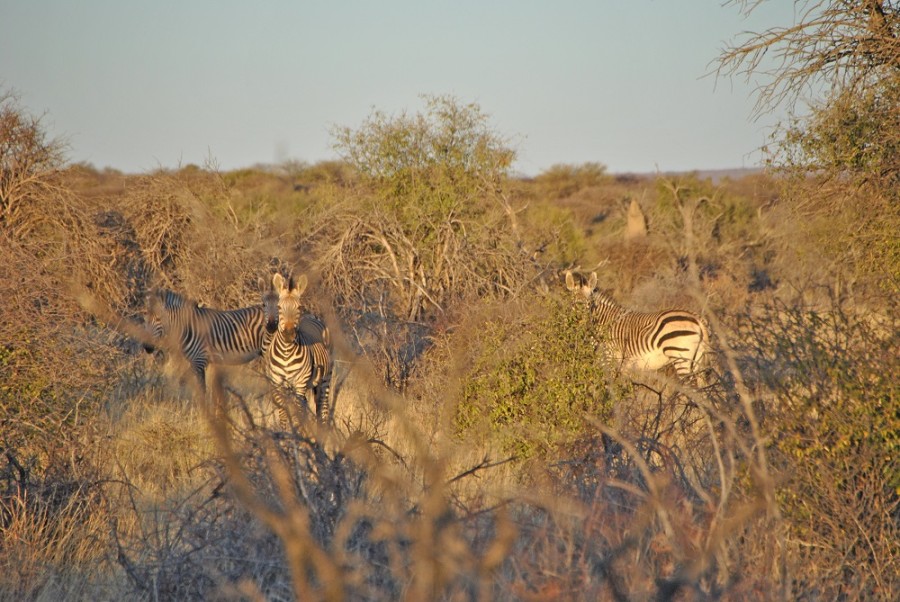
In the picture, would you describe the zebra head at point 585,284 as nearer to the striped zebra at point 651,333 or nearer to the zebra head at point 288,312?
the striped zebra at point 651,333

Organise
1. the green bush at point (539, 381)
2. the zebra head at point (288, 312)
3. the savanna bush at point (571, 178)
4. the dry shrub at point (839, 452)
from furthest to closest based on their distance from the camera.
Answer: the savanna bush at point (571, 178), the zebra head at point (288, 312), the green bush at point (539, 381), the dry shrub at point (839, 452)

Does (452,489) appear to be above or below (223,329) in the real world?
below

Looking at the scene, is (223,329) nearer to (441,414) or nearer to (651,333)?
(651,333)

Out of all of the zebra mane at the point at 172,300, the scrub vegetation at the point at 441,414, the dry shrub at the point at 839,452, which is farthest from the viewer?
the zebra mane at the point at 172,300

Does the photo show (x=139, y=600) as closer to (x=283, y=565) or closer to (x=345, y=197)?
(x=283, y=565)

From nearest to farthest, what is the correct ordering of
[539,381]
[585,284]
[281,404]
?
[281,404] < [539,381] < [585,284]

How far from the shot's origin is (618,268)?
18.9m

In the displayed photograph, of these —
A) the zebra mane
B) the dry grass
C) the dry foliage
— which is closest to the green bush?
the dry foliage

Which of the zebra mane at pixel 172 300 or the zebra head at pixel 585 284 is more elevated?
the zebra mane at pixel 172 300

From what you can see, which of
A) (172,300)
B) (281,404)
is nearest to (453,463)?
(281,404)

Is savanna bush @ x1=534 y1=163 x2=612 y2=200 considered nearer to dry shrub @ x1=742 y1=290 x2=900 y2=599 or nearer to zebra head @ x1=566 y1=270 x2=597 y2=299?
zebra head @ x1=566 y1=270 x2=597 y2=299

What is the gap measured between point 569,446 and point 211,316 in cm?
591

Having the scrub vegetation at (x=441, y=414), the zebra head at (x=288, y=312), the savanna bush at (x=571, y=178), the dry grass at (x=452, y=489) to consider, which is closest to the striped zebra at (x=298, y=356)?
the zebra head at (x=288, y=312)

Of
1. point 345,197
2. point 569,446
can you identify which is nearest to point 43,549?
point 569,446
